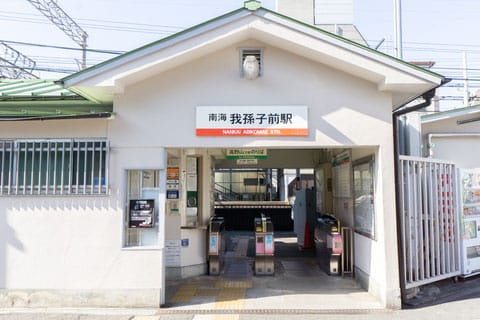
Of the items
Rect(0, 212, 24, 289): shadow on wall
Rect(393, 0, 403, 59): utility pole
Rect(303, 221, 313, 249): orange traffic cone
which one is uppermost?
Rect(393, 0, 403, 59): utility pole

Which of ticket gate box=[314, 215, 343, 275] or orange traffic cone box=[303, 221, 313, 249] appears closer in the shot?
ticket gate box=[314, 215, 343, 275]

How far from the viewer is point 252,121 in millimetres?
5891

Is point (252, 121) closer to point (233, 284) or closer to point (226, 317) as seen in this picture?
point (226, 317)

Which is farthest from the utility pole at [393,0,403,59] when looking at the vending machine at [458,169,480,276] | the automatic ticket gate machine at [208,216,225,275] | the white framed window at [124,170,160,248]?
the white framed window at [124,170,160,248]

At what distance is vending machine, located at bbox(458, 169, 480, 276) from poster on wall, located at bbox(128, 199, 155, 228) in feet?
20.5

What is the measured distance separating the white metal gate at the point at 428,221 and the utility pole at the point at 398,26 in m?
4.64

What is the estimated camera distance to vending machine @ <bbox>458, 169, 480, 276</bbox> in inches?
290

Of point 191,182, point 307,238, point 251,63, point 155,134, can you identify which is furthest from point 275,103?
point 307,238

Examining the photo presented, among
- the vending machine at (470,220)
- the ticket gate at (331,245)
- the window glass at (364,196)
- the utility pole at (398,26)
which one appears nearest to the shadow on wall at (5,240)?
the ticket gate at (331,245)

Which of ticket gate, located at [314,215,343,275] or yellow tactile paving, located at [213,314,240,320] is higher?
ticket gate, located at [314,215,343,275]

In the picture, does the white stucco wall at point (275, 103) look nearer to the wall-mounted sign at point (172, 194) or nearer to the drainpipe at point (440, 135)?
the wall-mounted sign at point (172, 194)

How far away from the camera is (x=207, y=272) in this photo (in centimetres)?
804

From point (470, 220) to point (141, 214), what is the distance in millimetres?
6767

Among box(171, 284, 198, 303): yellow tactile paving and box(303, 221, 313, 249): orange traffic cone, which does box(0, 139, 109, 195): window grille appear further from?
box(303, 221, 313, 249): orange traffic cone
